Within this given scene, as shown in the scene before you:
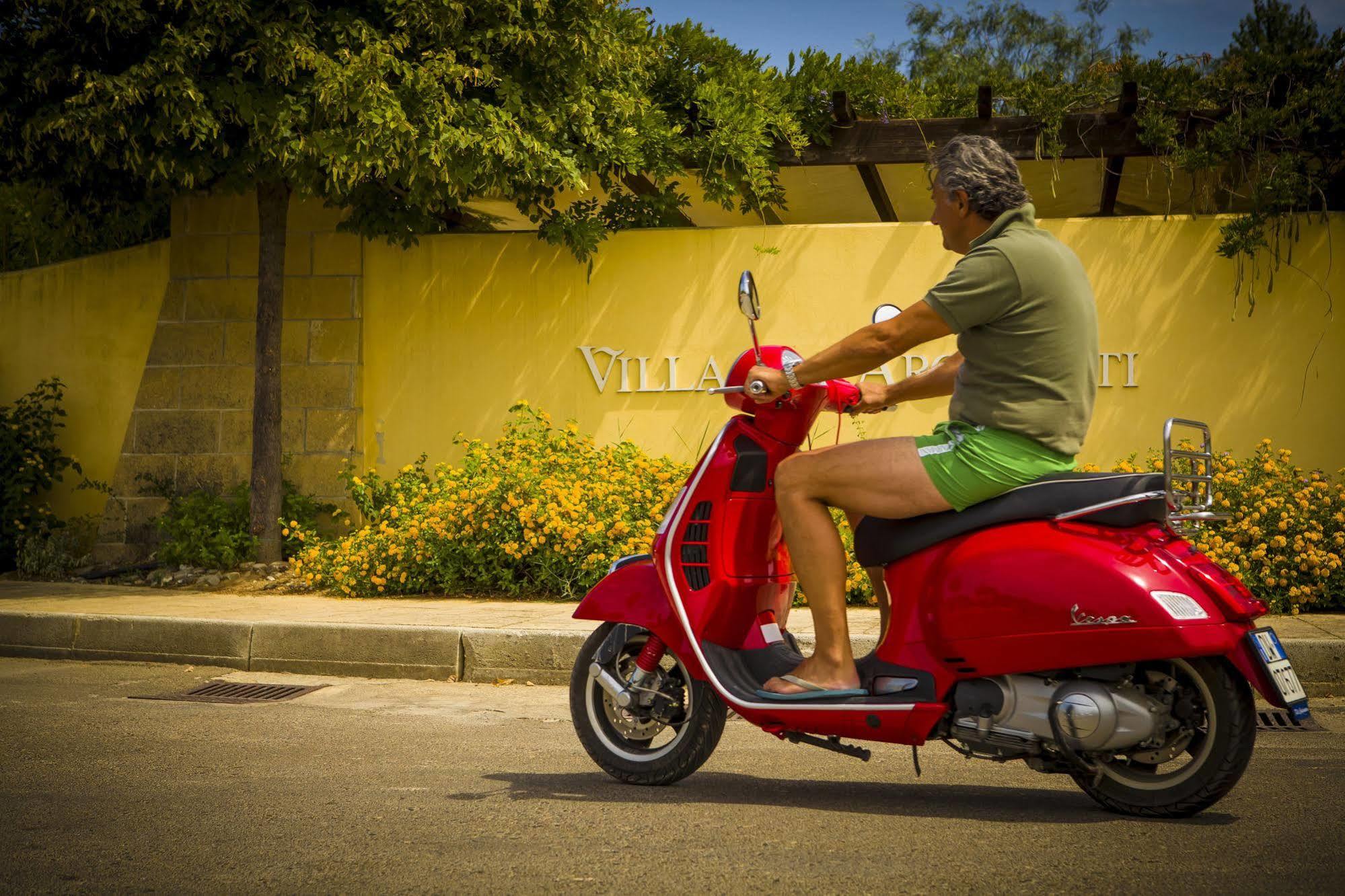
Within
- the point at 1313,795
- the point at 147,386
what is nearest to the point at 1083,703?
the point at 1313,795

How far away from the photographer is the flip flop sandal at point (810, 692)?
3734 mm

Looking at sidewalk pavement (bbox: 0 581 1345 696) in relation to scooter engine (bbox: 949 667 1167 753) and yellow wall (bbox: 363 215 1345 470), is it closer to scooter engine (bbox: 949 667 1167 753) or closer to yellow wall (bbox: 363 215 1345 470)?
yellow wall (bbox: 363 215 1345 470)

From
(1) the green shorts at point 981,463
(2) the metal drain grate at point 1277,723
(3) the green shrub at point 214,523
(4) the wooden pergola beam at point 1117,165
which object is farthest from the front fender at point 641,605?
(4) the wooden pergola beam at point 1117,165

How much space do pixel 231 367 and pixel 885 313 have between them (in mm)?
7914

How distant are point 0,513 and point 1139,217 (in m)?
9.09

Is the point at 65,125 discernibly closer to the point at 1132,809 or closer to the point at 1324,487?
the point at 1132,809

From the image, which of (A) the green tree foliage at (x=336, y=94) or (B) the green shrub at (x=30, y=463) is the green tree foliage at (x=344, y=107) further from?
(B) the green shrub at (x=30, y=463)

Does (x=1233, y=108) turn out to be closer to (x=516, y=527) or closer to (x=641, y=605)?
(x=516, y=527)

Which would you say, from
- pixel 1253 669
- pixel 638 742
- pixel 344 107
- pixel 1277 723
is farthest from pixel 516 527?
pixel 1253 669

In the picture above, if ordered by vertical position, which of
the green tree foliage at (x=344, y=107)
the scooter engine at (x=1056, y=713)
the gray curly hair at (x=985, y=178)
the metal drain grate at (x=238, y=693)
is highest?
the green tree foliage at (x=344, y=107)

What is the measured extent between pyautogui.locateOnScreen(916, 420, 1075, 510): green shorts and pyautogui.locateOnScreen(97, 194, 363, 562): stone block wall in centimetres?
745

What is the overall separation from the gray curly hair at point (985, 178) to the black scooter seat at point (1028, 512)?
2.62 ft

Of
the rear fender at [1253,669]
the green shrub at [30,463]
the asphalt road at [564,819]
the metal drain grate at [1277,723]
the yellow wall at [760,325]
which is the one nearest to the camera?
the asphalt road at [564,819]

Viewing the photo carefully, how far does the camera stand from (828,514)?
3.81m
